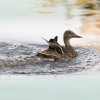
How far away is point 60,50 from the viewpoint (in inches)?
449

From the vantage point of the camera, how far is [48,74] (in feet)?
33.8

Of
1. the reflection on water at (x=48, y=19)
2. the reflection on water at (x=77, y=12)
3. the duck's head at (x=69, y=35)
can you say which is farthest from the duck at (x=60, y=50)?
the reflection on water at (x=77, y=12)

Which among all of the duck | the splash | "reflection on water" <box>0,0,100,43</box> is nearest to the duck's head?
the duck

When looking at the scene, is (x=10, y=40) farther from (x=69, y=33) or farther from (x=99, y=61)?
(x=99, y=61)

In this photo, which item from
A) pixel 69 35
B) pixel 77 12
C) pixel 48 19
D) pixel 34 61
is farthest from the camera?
pixel 77 12

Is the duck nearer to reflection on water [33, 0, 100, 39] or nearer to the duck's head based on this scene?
the duck's head

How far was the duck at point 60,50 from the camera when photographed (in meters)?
11.1

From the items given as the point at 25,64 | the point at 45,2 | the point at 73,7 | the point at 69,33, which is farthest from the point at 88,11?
the point at 25,64

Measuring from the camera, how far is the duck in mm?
11117

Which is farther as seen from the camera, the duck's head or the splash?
the duck's head

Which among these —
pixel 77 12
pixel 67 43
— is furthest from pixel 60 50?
pixel 77 12

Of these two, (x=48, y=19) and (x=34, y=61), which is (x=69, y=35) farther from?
(x=48, y=19)

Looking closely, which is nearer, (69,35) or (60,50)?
(60,50)

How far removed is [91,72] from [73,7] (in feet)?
13.4
